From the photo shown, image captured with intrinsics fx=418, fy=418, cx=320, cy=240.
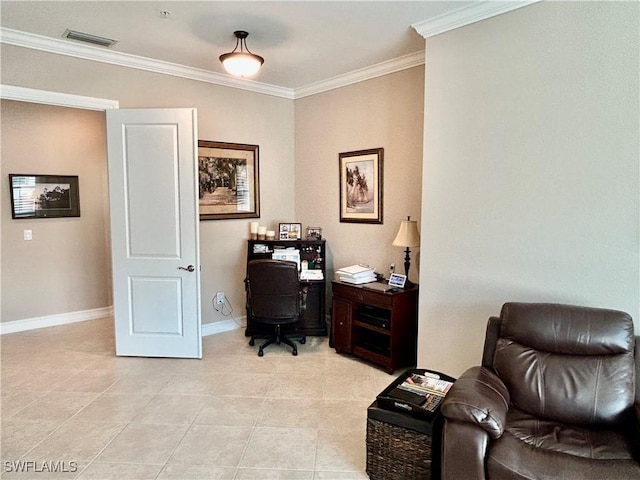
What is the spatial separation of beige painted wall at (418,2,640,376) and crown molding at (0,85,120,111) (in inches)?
115

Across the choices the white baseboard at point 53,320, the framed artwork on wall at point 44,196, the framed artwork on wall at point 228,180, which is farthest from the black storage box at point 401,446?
the framed artwork on wall at point 44,196

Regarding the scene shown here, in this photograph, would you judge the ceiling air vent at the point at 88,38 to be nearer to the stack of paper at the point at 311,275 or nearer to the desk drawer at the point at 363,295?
the stack of paper at the point at 311,275

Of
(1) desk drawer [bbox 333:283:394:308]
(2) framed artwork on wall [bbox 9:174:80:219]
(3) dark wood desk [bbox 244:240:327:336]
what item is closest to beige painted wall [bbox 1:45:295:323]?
(3) dark wood desk [bbox 244:240:327:336]

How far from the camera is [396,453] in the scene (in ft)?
7.32

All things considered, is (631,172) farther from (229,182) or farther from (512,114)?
(229,182)

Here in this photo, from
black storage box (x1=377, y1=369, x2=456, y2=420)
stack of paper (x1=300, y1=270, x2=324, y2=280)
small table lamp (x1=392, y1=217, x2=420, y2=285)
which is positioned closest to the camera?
black storage box (x1=377, y1=369, x2=456, y2=420)

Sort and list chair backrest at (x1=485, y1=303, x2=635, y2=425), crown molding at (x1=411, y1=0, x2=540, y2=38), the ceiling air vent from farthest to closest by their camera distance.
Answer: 1. the ceiling air vent
2. crown molding at (x1=411, y1=0, x2=540, y2=38)
3. chair backrest at (x1=485, y1=303, x2=635, y2=425)

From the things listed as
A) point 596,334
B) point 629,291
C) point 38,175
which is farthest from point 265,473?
point 38,175

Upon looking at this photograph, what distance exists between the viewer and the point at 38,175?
4977mm

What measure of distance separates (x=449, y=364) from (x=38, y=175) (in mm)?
4999

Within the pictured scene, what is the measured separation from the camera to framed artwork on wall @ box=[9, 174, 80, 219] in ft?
15.9

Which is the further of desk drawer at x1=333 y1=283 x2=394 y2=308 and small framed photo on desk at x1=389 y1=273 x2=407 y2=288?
small framed photo on desk at x1=389 y1=273 x2=407 y2=288

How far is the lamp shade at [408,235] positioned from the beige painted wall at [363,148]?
10.3 inches

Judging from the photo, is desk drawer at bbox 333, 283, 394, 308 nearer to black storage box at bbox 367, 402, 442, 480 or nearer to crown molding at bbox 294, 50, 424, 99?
black storage box at bbox 367, 402, 442, 480
